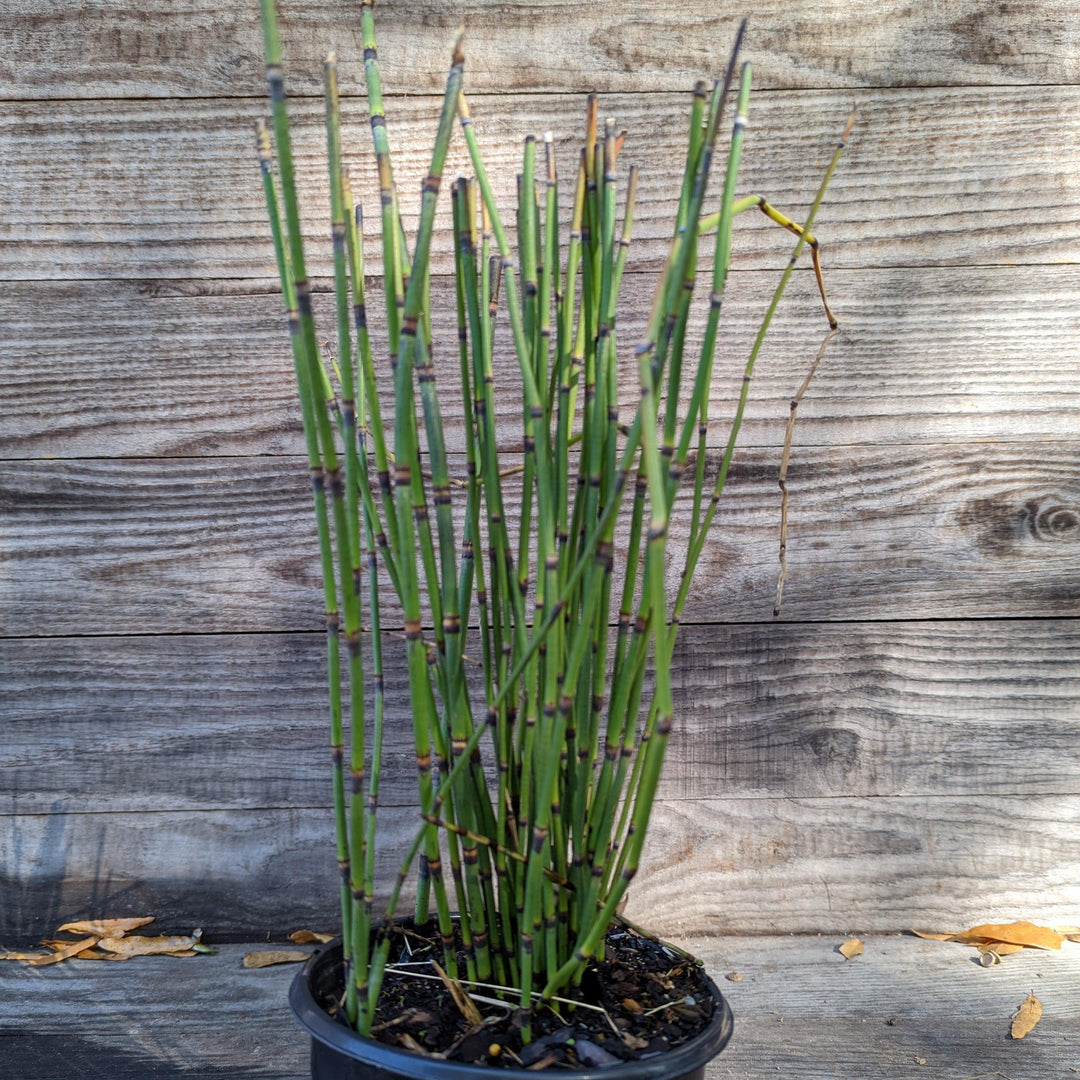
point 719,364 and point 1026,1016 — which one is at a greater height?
point 719,364

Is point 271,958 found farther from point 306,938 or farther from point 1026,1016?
point 1026,1016

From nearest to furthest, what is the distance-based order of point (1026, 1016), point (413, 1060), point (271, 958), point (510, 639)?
point (413, 1060) < point (510, 639) < point (1026, 1016) < point (271, 958)

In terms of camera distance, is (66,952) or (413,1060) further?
(66,952)

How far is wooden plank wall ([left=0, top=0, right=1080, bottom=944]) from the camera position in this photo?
1.00 meters

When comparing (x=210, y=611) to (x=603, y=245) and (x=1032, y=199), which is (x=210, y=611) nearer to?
(x=603, y=245)

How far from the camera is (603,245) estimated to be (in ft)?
1.81

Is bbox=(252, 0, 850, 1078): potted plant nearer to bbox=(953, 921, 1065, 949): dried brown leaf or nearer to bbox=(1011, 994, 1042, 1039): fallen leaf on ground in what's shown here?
bbox=(1011, 994, 1042, 1039): fallen leaf on ground

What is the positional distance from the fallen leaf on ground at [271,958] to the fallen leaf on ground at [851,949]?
0.60 m

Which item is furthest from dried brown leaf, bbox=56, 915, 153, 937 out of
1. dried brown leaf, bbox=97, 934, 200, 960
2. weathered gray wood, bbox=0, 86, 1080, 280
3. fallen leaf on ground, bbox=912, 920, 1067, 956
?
fallen leaf on ground, bbox=912, 920, 1067, 956

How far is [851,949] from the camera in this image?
103 centimetres

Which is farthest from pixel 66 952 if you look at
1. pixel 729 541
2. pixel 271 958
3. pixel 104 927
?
pixel 729 541

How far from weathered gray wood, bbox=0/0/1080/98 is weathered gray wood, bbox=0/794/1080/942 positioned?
2.64 ft

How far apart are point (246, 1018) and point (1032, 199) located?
3.92 feet

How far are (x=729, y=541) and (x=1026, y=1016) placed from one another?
552mm
